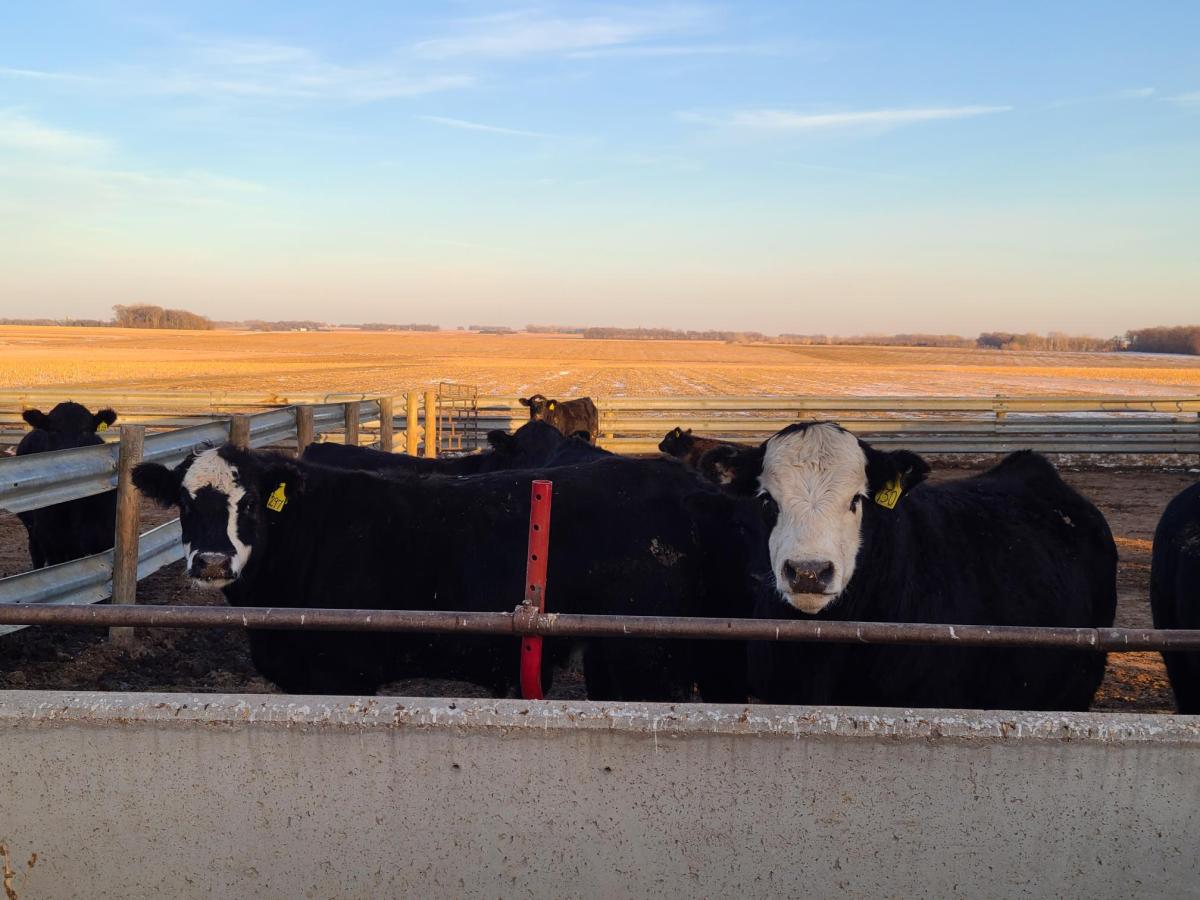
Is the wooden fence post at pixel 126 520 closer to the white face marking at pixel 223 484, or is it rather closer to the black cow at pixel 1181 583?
the white face marking at pixel 223 484

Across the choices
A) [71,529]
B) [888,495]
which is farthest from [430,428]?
[888,495]

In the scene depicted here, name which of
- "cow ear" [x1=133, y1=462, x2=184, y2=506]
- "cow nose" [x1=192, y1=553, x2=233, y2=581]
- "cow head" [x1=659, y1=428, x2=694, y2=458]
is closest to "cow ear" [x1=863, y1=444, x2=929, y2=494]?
"cow nose" [x1=192, y1=553, x2=233, y2=581]

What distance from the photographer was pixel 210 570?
4789 millimetres

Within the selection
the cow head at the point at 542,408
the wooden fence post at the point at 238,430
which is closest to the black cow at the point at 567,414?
the cow head at the point at 542,408

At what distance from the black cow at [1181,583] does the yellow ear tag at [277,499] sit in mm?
4394

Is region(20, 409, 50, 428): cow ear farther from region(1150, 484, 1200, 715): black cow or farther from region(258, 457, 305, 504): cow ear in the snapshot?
region(1150, 484, 1200, 715): black cow

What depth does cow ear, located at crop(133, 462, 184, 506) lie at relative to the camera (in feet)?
17.4

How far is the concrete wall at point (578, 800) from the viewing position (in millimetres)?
2789

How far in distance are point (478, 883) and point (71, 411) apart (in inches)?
305

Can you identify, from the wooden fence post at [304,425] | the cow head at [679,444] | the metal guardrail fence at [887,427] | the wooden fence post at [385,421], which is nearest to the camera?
the cow head at [679,444]

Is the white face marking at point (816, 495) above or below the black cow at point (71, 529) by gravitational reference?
above

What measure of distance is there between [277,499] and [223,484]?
0.92ft

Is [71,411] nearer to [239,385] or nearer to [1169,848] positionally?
[1169,848]

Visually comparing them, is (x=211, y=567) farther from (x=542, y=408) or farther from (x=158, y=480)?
(x=542, y=408)
